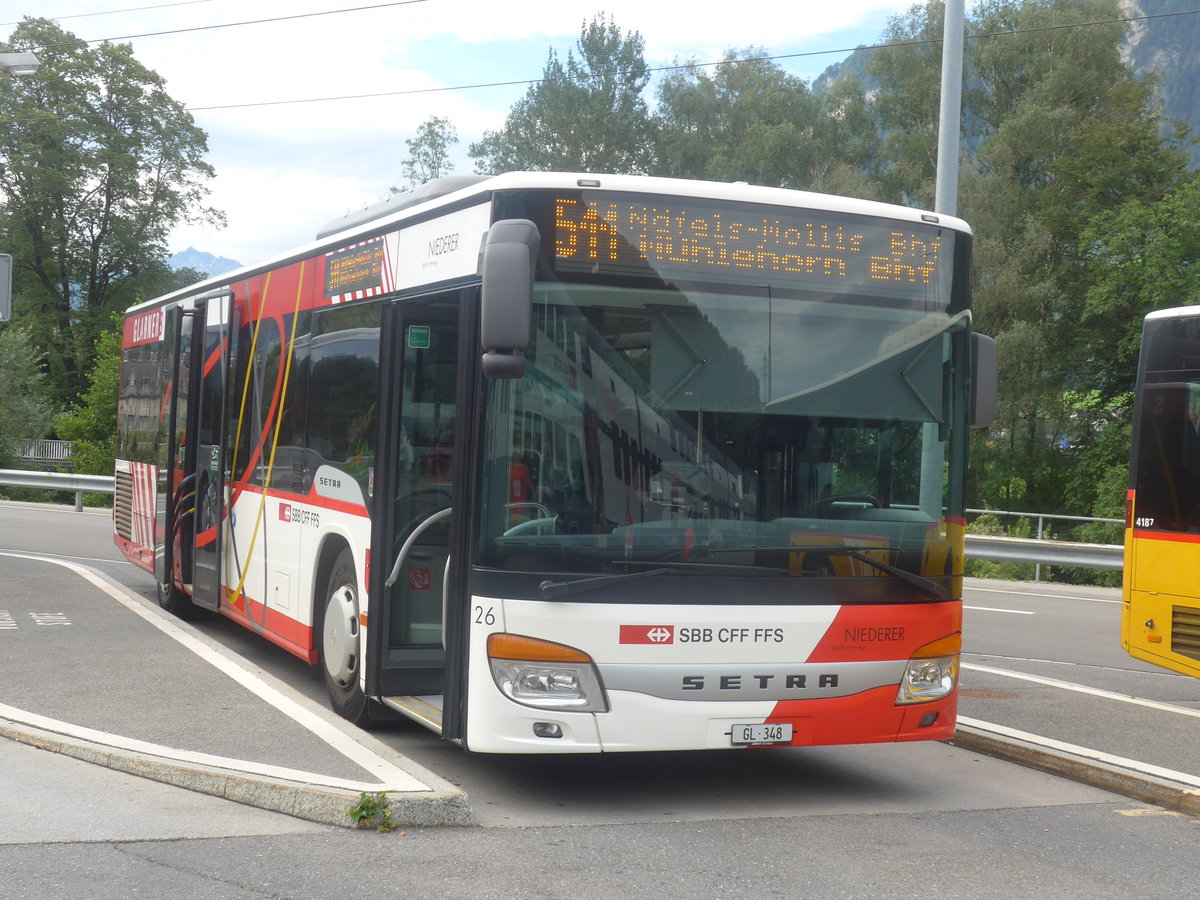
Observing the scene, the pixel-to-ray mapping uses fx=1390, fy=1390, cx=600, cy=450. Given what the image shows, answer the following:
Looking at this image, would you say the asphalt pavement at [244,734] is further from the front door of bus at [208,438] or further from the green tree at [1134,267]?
the green tree at [1134,267]

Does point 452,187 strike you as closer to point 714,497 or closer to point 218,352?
point 714,497

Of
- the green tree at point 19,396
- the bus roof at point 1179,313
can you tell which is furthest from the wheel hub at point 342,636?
the green tree at point 19,396

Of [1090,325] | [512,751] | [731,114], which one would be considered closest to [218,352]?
[512,751]

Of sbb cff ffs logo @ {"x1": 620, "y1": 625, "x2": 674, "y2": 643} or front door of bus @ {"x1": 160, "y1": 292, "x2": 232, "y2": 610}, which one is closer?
sbb cff ffs logo @ {"x1": 620, "y1": 625, "x2": 674, "y2": 643}

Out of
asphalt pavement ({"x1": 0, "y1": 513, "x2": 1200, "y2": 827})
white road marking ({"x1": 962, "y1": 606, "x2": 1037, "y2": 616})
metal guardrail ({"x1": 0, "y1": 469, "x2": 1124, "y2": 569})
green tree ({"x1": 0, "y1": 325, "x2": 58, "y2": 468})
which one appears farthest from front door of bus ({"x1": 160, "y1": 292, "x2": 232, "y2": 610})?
green tree ({"x1": 0, "y1": 325, "x2": 58, "y2": 468})

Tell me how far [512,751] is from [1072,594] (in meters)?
15.0

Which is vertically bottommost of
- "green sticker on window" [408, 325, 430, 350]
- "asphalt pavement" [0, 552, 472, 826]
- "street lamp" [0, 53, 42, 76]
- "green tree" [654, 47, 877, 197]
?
"asphalt pavement" [0, 552, 472, 826]

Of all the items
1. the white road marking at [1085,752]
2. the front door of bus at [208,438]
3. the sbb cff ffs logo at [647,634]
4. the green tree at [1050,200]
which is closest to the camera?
the sbb cff ffs logo at [647,634]

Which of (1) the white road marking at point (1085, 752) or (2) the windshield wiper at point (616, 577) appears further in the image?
(1) the white road marking at point (1085, 752)

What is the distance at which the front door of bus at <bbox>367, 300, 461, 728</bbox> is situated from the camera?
7.29 meters

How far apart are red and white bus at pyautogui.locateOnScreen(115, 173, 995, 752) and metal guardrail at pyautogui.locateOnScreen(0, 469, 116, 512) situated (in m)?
21.4

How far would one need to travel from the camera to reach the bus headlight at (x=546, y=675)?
6.08 meters

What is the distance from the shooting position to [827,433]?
6418mm

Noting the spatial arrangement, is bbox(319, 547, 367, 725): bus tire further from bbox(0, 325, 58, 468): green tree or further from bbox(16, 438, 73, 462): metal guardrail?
bbox(16, 438, 73, 462): metal guardrail
